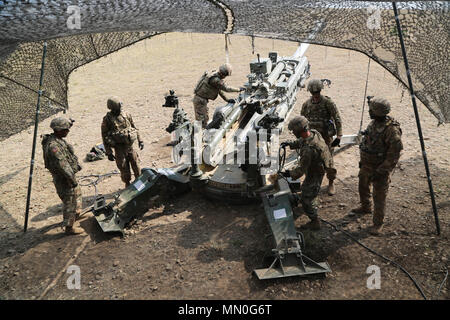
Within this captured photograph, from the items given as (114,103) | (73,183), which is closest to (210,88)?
(114,103)

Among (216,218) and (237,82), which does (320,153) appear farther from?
(237,82)

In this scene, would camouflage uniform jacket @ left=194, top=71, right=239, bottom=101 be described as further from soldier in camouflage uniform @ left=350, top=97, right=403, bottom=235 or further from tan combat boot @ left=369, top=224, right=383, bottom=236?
tan combat boot @ left=369, top=224, right=383, bottom=236

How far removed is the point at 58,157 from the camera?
5.79m

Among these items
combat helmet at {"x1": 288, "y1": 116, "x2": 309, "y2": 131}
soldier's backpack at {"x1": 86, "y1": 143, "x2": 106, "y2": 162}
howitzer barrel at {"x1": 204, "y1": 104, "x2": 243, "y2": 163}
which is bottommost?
soldier's backpack at {"x1": 86, "y1": 143, "x2": 106, "y2": 162}

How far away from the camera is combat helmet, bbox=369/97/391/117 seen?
513 centimetres

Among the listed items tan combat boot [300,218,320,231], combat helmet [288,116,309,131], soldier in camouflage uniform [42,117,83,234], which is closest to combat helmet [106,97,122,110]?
soldier in camouflage uniform [42,117,83,234]

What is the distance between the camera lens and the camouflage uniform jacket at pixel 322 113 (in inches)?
258

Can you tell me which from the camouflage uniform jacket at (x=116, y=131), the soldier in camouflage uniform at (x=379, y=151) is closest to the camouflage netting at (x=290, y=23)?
the soldier in camouflage uniform at (x=379, y=151)

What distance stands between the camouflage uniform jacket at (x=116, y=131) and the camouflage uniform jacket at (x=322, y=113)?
3.17m

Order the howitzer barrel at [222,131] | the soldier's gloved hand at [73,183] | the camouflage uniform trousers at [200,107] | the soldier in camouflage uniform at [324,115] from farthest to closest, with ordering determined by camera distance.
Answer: the camouflage uniform trousers at [200,107], the soldier in camouflage uniform at [324,115], the soldier's gloved hand at [73,183], the howitzer barrel at [222,131]

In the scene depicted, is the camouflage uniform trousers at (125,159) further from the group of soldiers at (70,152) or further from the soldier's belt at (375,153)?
the soldier's belt at (375,153)

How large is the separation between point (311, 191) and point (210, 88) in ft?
12.4

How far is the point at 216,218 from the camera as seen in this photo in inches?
250

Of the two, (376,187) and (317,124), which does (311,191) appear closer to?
(376,187)
